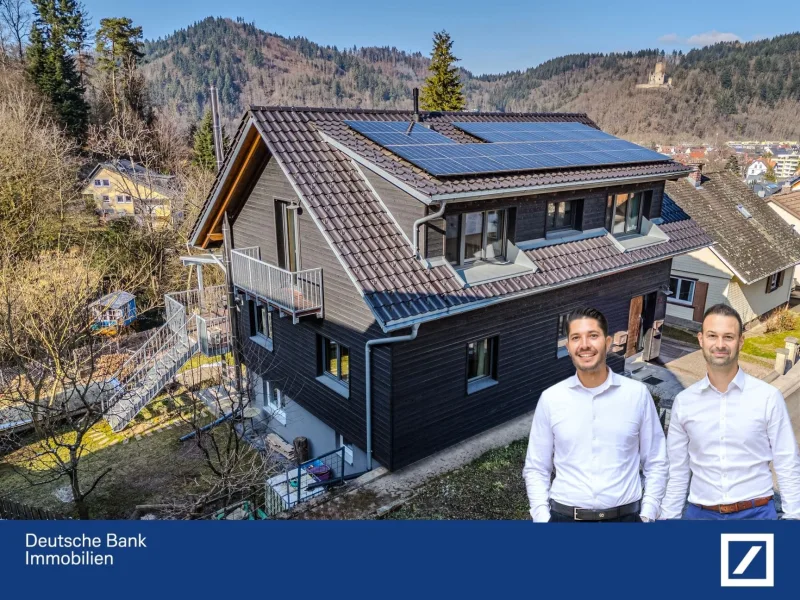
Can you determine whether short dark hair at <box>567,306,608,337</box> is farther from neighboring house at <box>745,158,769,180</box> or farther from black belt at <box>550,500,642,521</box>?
neighboring house at <box>745,158,769,180</box>

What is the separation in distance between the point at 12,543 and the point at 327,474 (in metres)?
9.10

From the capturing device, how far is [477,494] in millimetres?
9633

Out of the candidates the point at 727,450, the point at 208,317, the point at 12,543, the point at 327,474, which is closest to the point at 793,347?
the point at 327,474

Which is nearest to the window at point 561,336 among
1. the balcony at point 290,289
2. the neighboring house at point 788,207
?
the balcony at point 290,289

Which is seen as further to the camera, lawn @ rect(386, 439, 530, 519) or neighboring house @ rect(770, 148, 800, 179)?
neighboring house @ rect(770, 148, 800, 179)

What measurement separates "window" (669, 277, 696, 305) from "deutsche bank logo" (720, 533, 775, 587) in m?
21.3

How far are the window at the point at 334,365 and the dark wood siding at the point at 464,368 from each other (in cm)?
165

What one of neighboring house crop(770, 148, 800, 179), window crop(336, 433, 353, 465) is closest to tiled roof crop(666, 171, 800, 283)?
window crop(336, 433, 353, 465)

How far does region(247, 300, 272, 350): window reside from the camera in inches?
569

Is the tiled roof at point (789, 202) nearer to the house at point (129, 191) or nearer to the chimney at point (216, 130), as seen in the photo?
the chimney at point (216, 130)

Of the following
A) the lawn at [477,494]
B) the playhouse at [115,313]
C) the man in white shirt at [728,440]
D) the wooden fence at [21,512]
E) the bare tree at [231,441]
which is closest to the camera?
the man in white shirt at [728,440]

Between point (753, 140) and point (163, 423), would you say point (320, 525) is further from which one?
point (753, 140)

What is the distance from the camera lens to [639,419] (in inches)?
147

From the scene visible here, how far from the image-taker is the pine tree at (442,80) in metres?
35.9
